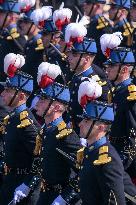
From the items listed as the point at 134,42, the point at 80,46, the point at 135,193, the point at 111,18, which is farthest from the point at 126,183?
the point at 111,18

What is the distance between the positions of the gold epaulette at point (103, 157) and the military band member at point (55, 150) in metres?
0.75

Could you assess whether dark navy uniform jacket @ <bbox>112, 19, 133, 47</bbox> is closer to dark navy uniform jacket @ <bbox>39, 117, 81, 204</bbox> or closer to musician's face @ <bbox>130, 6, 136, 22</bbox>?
musician's face @ <bbox>130, 6, 136, 22</bbox>

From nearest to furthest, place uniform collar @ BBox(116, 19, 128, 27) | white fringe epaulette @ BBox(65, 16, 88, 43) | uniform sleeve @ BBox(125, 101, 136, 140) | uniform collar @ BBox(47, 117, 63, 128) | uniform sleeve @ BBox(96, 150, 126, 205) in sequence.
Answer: uniform sleeve @ BBox(96, 150, 126, 205) → uniform collar @ BBox(47, 117, 63, 128) → uniform sleeve @ BBox(125, 101, 136, 140) → white fringe epaulette @ BBox(65, 16, 88, 43) → uniform collar @ BBox(116, 19, 128, 27)

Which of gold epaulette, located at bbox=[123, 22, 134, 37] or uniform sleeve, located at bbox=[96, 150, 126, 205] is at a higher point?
gold epaulette, located at bbox=[123, 22, 134, 37]

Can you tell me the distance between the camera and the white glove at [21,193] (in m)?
7.65

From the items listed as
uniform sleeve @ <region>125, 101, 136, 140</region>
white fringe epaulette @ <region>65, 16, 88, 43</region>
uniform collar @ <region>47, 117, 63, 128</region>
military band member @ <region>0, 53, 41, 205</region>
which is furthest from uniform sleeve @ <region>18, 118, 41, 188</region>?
white fringe epaulette @ <region>65, 16, 88, 43</region>

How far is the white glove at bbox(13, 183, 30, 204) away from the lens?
765 centimetres

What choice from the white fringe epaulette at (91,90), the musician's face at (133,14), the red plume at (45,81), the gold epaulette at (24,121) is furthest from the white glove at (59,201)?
the musician's face at (133,14)

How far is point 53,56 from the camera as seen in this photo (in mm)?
10656

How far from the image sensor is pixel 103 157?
622 cm

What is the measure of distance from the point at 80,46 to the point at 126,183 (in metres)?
3.08

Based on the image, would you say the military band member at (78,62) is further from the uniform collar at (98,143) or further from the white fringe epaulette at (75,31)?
the uniform collar at (98,143)

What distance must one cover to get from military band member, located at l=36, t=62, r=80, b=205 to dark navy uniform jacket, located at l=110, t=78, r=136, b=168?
724 mm

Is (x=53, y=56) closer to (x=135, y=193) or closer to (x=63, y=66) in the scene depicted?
(x=63, y=66)
